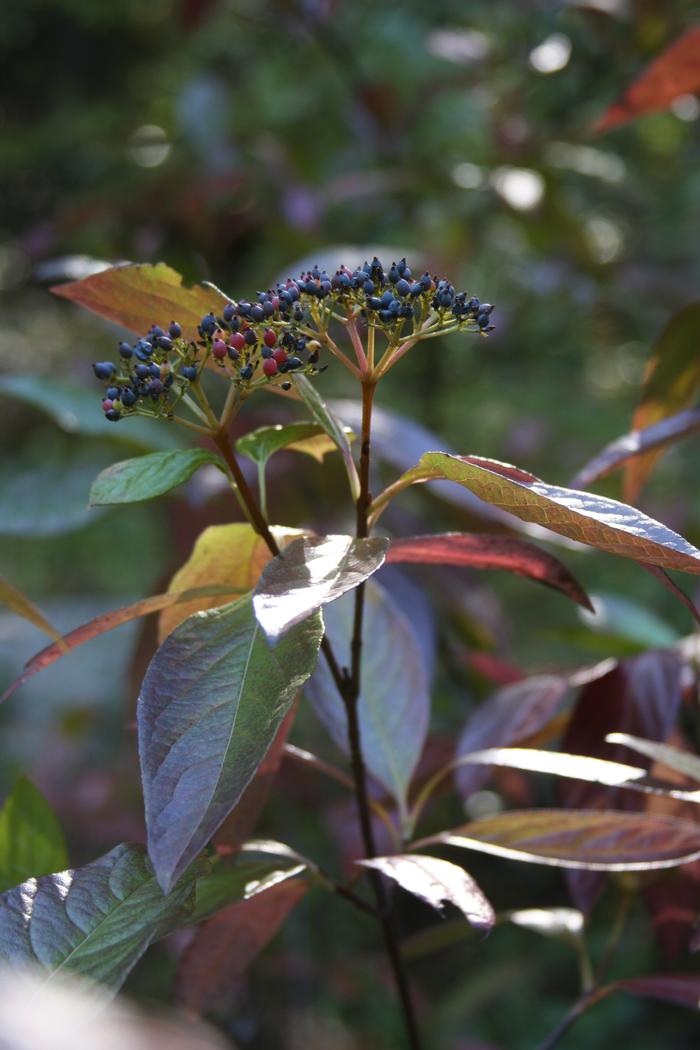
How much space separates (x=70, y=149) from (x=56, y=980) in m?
3.18

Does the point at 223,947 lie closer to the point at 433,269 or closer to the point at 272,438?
the point at 272,438

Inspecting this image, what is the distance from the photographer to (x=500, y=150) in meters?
1.58

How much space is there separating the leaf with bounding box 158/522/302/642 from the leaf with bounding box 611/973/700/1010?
30 cm

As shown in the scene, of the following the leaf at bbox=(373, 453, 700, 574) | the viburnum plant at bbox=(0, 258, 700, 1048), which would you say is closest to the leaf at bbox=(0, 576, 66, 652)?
the viburnum plant at bbox=(0, 258, 700, 1048)

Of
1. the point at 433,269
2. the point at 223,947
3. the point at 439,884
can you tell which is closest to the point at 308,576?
the point at 439,884

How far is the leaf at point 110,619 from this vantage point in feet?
1.43

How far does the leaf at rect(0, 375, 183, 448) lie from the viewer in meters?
0.89

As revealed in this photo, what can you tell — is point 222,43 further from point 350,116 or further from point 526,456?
point 526,456

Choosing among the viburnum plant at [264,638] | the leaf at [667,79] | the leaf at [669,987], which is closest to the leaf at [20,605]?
the viburnum plant at [264,638]

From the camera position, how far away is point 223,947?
0.55 metres

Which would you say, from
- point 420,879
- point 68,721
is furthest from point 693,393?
point 68,721

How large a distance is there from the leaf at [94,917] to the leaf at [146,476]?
0.46 feet

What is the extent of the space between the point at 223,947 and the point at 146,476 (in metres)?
0.28

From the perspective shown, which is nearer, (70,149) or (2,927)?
(2,927)
